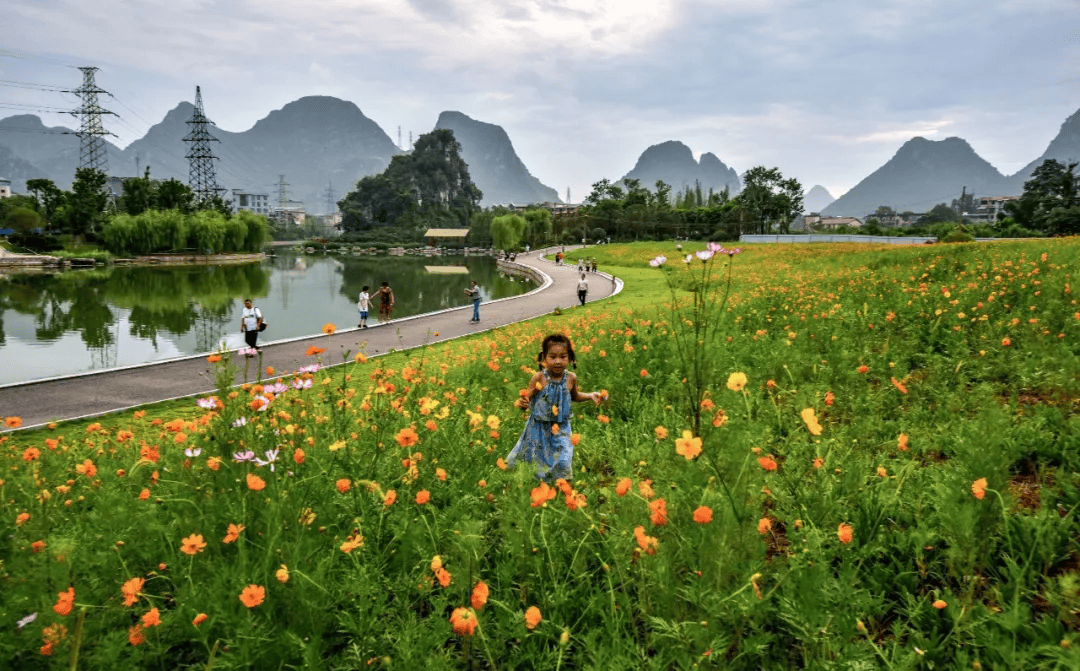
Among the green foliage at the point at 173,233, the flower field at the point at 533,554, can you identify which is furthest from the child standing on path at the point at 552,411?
the green foliage at the point at 173,233

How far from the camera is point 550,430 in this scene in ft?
13.3

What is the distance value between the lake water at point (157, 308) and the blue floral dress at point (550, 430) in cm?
1329

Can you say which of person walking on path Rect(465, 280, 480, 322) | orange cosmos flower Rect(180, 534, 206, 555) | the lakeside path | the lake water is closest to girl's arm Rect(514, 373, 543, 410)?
the lakeside path

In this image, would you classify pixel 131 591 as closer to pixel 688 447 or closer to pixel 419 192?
pixel 688 447

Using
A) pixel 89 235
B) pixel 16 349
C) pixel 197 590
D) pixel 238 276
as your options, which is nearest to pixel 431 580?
pixel 197 590

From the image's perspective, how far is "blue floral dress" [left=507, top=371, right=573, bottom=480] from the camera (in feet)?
13.0

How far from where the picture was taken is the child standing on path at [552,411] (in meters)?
3.96

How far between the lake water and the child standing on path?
13266mm

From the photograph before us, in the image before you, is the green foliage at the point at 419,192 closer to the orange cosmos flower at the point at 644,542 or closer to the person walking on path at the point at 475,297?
the person walking on path at the point at 475,297

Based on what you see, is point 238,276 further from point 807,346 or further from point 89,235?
point 807,346

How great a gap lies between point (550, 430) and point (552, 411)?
0.20 metres

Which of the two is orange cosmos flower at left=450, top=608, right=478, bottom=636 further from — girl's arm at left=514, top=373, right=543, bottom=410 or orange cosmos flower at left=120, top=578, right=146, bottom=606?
girl's arm at left=514, top=373, right=543, bottom=410

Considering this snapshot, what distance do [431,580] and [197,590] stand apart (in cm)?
90

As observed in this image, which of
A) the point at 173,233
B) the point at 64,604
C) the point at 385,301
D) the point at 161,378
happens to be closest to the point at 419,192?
the point at 173,233
